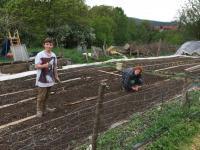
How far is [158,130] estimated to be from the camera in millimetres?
8461

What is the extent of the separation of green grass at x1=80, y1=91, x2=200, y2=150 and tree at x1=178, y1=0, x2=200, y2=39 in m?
37.3

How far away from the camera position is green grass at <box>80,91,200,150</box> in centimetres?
785

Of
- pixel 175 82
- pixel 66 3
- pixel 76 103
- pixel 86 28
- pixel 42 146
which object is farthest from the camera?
pixel 86 28

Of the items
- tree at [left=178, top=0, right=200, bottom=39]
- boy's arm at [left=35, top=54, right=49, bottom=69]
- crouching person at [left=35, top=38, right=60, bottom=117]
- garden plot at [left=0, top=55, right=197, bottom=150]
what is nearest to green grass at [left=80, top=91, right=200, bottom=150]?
garden plot at [left=0, top=55, right=197, bottom=150]

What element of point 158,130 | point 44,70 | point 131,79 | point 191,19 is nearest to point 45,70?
point 44,70

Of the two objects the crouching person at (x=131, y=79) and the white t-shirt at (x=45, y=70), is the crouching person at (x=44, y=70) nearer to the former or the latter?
the white t-shirt at (x=45, y=70)

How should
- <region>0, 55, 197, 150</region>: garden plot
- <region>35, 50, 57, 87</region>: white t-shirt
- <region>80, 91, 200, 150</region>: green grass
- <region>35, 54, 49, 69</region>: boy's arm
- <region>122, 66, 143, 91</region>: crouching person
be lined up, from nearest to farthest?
<region>80, 91, 200, 150</region>: green grass, <region>0, 55, 197, 150</region>: garden plot, <region>35, 54, 49, 69</region>: boy's arm, <region>35, 50, 57, 87</region>: white t-shirt, <region>122, 66, 143, 91</region>: crouching person

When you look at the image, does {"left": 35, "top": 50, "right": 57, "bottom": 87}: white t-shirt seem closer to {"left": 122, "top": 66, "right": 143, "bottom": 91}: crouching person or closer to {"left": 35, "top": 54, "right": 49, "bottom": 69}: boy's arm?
{"left": 35, "top": 54, "right": 49, "bottom": 69}: boy's arm

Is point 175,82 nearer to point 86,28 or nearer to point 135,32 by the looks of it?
point 86,28

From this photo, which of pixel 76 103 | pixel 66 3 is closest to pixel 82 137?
pixel 76 103

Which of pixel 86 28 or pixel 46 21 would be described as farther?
pixel 86 28

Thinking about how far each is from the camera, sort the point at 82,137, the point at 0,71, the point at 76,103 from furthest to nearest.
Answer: the point at 0,71 → the point at 76,103 → the point at 82,137

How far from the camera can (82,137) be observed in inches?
332

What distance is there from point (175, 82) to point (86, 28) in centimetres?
2173
